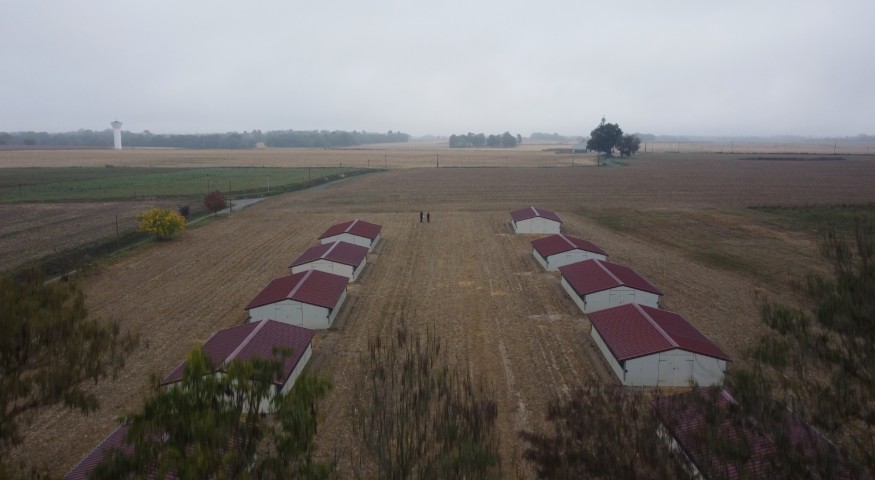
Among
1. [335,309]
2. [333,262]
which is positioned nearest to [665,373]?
[335,309]

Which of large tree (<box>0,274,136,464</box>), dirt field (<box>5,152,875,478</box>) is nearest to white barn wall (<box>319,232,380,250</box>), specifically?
dirt field (<box>5,152,875,478</box>)

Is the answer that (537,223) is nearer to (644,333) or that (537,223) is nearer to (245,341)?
(644,333)

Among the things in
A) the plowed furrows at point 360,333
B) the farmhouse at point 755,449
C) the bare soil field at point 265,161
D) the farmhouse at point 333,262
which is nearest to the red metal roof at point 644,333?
the plowed furrows at point 360,333

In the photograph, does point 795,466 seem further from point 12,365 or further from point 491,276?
point 491,276

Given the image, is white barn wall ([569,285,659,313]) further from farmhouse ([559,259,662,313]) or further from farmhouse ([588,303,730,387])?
farmhouse ([588,303,730,387])

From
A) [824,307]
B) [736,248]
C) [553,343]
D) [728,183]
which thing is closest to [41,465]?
[553,343]
